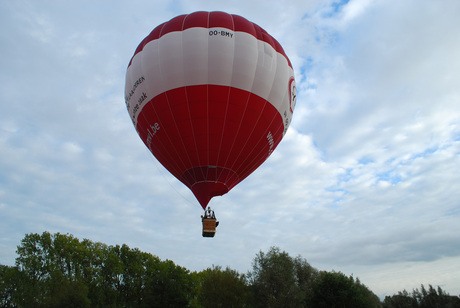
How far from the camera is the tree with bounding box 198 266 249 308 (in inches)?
1168

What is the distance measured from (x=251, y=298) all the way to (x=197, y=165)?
18112 mm

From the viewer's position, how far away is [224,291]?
3017cm

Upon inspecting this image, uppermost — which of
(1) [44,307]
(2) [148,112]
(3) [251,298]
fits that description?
(2) [148,112]

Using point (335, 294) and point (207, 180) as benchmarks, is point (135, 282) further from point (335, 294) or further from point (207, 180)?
point (207, 180)

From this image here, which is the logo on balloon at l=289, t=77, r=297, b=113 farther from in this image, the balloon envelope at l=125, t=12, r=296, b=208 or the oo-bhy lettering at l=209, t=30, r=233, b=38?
the oo-bhy lettering at l=209, t=30, r=233, b=38

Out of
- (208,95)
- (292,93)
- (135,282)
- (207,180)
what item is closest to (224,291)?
(135,282)

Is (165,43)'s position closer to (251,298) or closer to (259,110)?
(259,110)

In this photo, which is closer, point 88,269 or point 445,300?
point 88,269

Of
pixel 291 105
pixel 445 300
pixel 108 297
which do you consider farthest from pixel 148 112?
pixel 445 300

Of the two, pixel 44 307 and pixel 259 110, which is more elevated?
pixel 259 110

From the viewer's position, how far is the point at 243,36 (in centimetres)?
1580

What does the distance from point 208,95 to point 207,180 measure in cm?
386

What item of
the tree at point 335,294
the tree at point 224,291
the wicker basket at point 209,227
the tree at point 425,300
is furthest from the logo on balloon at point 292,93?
the tree at point 425,300

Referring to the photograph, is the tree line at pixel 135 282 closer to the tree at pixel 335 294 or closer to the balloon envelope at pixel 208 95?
the tree at pixel 335 294
